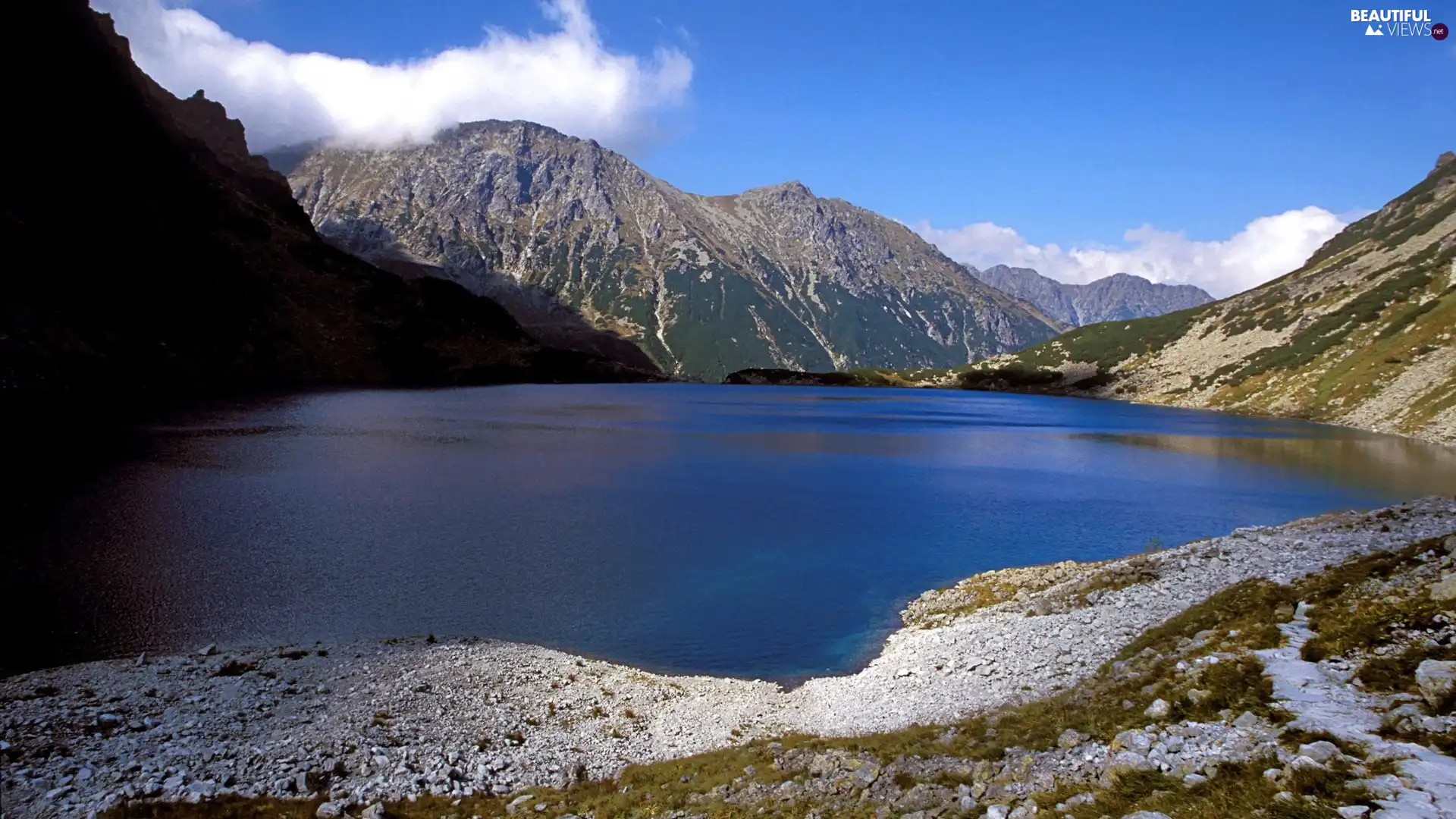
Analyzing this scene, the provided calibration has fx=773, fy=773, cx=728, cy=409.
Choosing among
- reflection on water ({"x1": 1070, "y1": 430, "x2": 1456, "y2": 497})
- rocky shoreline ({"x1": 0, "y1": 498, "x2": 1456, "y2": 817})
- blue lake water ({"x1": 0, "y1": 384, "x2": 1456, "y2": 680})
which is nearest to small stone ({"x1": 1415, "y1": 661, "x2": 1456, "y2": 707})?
rocky shoreline ({"x1": 0, "y1": 498, "x2": 1456, "y2": 817})

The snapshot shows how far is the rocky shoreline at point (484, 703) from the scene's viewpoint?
70.4 feet

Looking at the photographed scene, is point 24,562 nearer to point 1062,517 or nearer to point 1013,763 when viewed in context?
point 1013,763

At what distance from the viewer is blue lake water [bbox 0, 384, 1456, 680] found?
1507 inches

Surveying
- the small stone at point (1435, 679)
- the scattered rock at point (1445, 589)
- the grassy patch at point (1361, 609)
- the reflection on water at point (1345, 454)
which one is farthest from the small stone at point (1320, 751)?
the reflection on water at point (1345, 454)

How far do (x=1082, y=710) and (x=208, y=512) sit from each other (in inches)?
2460

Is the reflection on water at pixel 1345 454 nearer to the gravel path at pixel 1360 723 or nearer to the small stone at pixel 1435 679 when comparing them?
the gravel path at pixel 1360 723

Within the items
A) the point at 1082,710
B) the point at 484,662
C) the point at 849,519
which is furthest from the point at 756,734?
the point at 849,519

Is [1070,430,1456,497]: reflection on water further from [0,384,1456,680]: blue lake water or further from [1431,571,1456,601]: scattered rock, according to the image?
[1431,571,1456,601]: scattered rock

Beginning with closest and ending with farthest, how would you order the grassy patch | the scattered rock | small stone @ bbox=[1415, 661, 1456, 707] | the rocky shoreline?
small stone @ bbox=[1415, 661, 1456, 707]
the grassy patch
the scattered rock
the rocky shoreline

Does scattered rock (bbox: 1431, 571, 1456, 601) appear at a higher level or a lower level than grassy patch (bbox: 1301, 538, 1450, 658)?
higher

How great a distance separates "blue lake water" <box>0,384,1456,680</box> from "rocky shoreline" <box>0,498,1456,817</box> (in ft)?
13.7

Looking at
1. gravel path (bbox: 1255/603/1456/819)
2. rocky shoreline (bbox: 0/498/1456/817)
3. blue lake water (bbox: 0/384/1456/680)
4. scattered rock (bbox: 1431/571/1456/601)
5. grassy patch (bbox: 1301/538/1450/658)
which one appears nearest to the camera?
gravel path (bbox: 1255/603/1456/819)

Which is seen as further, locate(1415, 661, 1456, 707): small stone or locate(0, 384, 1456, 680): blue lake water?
locate(0, 384, 1456, 680): blue lake water

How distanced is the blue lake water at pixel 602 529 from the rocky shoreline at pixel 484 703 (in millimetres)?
4169
